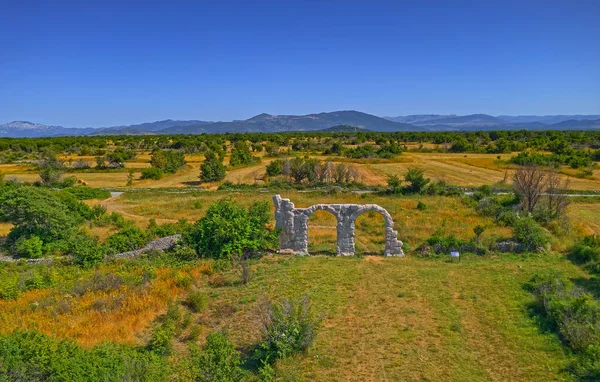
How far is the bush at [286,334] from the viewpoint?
11.0m

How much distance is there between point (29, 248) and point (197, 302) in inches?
429

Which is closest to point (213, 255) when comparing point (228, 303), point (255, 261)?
point (255, 261)

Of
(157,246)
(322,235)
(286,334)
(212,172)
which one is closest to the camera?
(286,334)

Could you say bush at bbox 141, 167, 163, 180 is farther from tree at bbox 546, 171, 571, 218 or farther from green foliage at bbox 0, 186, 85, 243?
tree at bbox 546, 171, 571, 218

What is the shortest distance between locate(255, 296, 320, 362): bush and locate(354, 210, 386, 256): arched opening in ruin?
9429 mm

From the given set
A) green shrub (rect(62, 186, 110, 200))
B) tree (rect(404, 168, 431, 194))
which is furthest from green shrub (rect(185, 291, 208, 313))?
tree (rect(404, 168, 431, 194))

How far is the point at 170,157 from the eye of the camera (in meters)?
54.3

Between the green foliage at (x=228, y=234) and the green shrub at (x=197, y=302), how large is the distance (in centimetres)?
474

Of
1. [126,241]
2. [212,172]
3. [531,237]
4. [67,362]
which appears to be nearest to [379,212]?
[531,237]

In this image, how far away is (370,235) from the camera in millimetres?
24344

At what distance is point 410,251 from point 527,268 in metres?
5.26

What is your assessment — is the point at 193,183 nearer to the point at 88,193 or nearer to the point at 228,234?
the point at 88,193

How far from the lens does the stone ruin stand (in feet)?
66.4

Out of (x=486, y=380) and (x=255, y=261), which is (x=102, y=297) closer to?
(x=255, y=261)
